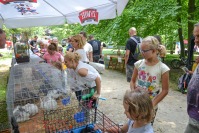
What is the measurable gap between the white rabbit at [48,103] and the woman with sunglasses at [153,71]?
1152 mm

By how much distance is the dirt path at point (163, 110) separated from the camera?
13.6 feet

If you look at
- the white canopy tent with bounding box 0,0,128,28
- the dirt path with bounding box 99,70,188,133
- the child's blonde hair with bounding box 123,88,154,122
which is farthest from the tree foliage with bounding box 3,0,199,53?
the child's blonde hair with bounding box 123,88,154,122

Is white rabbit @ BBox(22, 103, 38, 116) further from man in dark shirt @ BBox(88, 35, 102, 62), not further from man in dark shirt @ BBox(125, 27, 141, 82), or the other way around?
man in dark shirt @ BBox(88, 35, 102, 62)

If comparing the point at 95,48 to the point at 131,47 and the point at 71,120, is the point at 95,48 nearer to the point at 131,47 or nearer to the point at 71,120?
the point at 131,47

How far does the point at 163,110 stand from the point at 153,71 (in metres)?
3.06

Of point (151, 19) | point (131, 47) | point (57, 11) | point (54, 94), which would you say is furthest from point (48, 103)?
point (151, 19)

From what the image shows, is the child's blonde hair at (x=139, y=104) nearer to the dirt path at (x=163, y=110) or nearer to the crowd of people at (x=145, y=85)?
the crowd of people at (x=145, y=85)

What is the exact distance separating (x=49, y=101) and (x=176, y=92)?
528 cm

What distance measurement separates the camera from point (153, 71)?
7.89 ft

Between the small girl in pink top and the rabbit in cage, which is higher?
the small girl in pink top

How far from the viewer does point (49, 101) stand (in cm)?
266

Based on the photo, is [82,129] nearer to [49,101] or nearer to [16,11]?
[49,101]

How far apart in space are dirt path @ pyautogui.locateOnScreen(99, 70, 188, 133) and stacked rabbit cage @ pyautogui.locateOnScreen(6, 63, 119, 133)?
1.99m

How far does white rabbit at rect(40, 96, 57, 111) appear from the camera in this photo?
8.62ft
